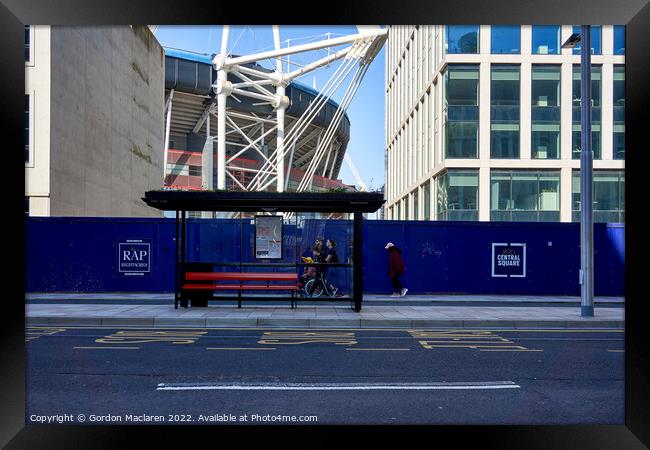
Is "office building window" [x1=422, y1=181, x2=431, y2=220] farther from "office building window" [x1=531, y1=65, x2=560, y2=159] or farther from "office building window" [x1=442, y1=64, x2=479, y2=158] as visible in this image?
"office building window" [x1=531, y1=65, x2=560, y2=159]

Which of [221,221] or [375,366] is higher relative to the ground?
[221,221]

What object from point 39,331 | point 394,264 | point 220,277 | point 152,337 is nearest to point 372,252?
point 394,264

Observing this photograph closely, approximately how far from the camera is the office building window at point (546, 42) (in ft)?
96.8

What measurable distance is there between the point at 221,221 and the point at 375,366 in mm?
10899

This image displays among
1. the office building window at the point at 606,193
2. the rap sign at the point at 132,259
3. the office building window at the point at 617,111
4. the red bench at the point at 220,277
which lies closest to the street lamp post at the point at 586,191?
the red bench at the point at 220,277

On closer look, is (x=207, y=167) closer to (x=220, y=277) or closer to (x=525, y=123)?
(x=220, y=277)

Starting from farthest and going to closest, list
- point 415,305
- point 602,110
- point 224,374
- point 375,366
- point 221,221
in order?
point 602,110, point 221,221, point 415,305, point 375,366, point 224,374

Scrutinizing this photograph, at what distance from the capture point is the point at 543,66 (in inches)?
1172

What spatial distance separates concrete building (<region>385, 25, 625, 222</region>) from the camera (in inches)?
1160

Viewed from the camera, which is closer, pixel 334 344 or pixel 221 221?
pixel 334 344

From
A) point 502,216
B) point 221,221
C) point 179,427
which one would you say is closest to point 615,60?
point 502,216

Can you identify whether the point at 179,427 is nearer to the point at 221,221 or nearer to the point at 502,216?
the point at 221,221

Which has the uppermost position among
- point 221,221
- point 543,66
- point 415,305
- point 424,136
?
point 543,66

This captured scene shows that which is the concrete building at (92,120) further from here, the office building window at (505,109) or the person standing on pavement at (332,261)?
the office building window at (505,109)
